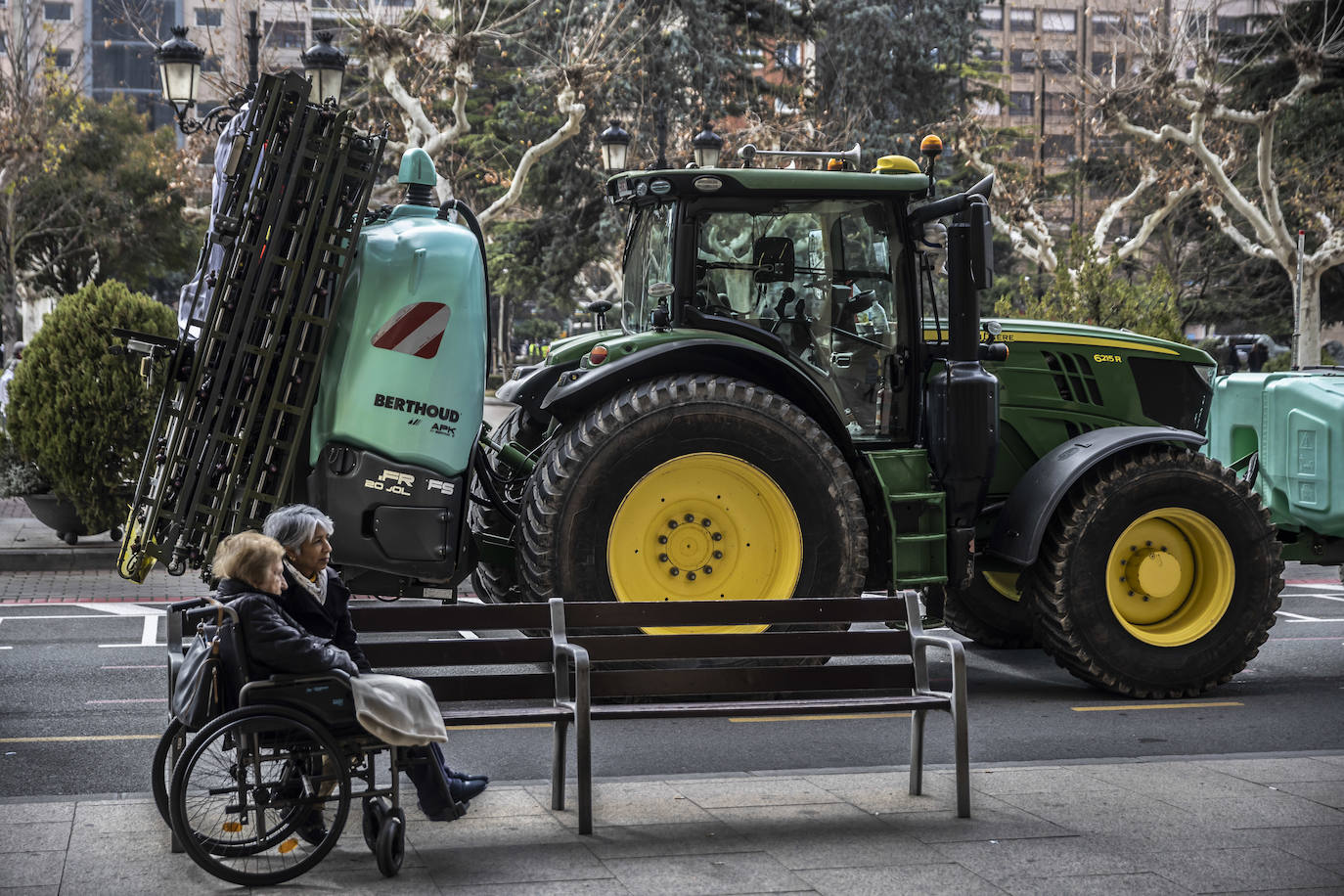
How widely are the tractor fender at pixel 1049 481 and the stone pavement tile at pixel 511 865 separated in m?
4.13

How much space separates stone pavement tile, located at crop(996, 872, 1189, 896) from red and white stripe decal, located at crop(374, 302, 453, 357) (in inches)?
170

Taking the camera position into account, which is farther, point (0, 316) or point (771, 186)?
point (0, 316)

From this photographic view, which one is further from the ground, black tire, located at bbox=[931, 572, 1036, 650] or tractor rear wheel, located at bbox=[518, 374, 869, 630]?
tractor rear wheel, located at bbox=[518, 374, 869, 630]

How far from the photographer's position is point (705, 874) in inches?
210

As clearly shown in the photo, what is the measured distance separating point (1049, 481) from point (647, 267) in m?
2.71

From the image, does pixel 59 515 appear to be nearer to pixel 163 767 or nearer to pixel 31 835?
pixel 31 835

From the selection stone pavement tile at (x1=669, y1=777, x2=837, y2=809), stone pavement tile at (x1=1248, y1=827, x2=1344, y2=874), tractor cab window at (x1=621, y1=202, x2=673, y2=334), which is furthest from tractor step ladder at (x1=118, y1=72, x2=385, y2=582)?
stone pavement tile at (x1=1248, y1=827, x2=1344, y2=874)

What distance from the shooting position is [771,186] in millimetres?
8859

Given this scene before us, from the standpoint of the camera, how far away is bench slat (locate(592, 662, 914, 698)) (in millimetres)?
6285

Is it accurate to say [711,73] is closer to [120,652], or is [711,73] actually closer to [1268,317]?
[1268,317]

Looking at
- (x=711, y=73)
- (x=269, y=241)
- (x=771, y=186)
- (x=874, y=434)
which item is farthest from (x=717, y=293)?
(x=711, y=73)

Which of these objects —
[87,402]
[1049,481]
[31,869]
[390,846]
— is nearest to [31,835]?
[31,869]

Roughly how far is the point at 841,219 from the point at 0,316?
39740mm

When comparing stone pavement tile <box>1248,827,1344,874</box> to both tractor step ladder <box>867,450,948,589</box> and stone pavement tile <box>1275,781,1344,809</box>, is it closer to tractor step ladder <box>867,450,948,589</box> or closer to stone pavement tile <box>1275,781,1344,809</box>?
stone pavement tile <box>1275,781,1344,809</box>
